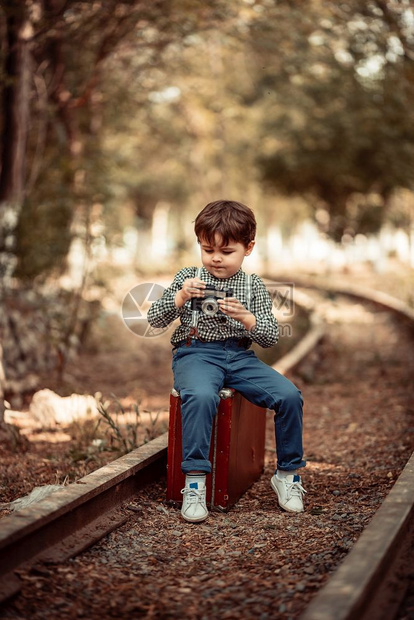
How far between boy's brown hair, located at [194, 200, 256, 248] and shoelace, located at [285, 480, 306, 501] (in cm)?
129

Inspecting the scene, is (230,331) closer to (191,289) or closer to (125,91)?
(191,289)

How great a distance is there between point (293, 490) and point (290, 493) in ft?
0.09

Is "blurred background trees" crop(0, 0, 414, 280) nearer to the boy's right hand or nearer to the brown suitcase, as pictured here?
the boy's right hand

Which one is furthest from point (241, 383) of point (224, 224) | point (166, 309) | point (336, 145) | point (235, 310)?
point (336, 145)

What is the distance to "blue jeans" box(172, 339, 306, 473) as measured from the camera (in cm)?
373

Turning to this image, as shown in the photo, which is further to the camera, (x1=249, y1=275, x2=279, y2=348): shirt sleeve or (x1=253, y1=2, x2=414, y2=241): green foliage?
(x1=253, y1=2, x2=414, y2=241): green foliage

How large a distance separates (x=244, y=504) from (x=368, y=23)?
301 inches

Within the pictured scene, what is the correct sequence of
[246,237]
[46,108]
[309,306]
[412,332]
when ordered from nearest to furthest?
[246,237]
[46,108]
[412,332]
[309,306]

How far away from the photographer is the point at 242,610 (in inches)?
105

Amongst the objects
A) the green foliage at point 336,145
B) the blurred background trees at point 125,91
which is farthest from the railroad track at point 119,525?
the green foliage at point 336,145

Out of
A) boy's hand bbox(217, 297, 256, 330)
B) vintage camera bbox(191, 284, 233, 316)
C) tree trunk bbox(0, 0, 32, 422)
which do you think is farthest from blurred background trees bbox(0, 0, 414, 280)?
boy's hand bbox(217, 297, 256, 330)

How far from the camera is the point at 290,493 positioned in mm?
3912

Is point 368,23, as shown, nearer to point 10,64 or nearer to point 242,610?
point 10,64

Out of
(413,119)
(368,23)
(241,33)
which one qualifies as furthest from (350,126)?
(368,23)
